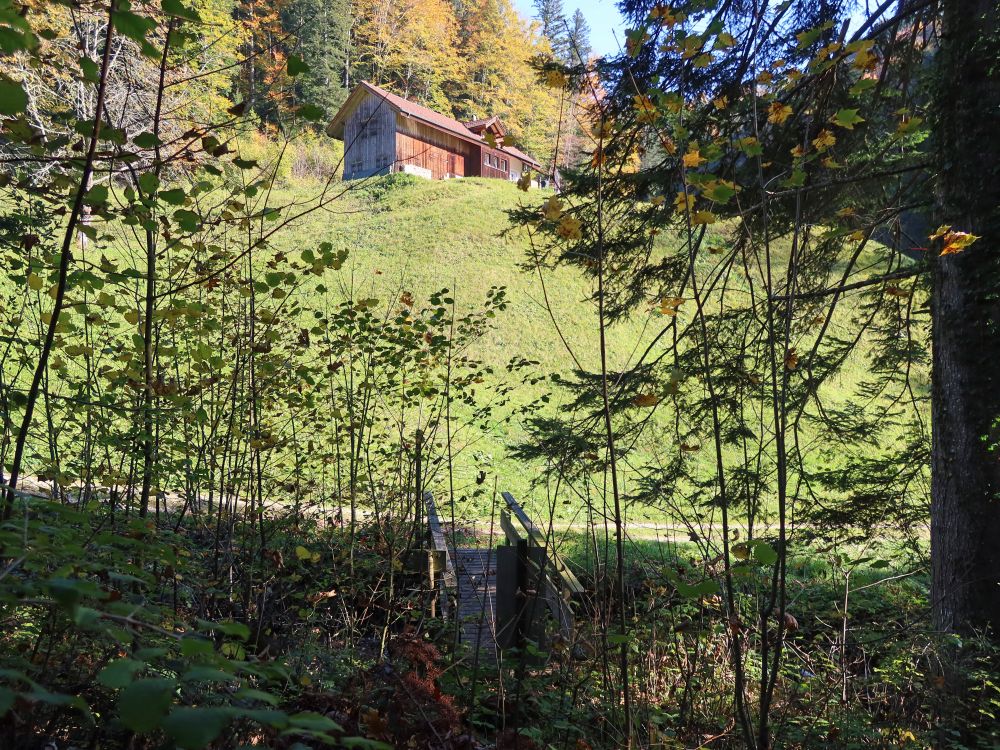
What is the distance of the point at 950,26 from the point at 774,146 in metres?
1.19

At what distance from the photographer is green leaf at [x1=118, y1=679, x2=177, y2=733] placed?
96 centimetres

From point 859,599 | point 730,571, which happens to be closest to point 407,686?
point 730,571

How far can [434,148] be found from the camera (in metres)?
34.4

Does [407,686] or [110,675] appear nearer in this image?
[110,675]

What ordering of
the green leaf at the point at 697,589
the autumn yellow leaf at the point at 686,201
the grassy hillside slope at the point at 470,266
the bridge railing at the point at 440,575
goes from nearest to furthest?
the green leaf at the point at 697,589 < the autumn yellow leaf at the point at 686,201 < the bridge railing at the point at 440,575 < the grassy hillside slope at the point at 470,266

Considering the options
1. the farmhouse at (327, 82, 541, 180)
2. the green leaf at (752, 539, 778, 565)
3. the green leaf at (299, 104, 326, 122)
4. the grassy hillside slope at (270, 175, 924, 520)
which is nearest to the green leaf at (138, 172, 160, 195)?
the green leaf at (299, 104, 326, 122)

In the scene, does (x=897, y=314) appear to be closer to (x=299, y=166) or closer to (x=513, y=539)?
(x=513, y=539)

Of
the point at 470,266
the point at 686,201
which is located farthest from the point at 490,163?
the point at 686,201

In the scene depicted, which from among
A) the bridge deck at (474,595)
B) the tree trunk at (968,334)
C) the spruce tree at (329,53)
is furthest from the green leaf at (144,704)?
the spruce tree at (329,53)

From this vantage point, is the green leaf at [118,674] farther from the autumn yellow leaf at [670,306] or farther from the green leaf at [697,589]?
the autumn yellow leaf at [670,306]

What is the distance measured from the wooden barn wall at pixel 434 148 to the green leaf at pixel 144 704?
33242 millimetres

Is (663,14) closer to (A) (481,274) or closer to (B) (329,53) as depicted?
(A) (481,274)

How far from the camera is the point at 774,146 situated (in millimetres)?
5137

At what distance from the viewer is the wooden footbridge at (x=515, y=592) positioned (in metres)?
3.42
